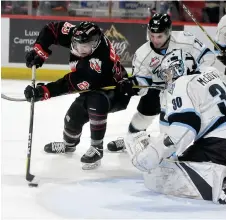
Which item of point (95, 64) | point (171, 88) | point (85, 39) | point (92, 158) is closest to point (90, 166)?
point (92, 158)

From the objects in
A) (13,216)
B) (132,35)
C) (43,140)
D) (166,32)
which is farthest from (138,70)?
(132,35)

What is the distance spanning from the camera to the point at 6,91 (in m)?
5.52

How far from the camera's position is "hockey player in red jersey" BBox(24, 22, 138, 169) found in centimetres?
310

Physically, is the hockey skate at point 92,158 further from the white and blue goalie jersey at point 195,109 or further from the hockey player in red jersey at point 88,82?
the white and blue goalie jersey at point 195,109

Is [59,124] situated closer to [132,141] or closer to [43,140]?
[43,140]

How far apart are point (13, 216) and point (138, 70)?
133 centimetres

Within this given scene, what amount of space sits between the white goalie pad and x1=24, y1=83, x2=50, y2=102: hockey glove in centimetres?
74

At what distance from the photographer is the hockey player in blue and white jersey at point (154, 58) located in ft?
10.8

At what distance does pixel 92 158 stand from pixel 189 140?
89 centimetres

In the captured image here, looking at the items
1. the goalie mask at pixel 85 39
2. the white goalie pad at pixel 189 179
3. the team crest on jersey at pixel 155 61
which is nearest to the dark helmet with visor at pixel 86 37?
the goalie mask at pixel 85 39

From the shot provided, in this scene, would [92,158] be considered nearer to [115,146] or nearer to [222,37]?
[115,146]

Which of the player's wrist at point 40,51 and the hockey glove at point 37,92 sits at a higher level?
the player's wrist at point 40,51

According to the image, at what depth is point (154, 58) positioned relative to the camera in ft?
11.0

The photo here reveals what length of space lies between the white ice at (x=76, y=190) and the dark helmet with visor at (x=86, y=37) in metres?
0.64
